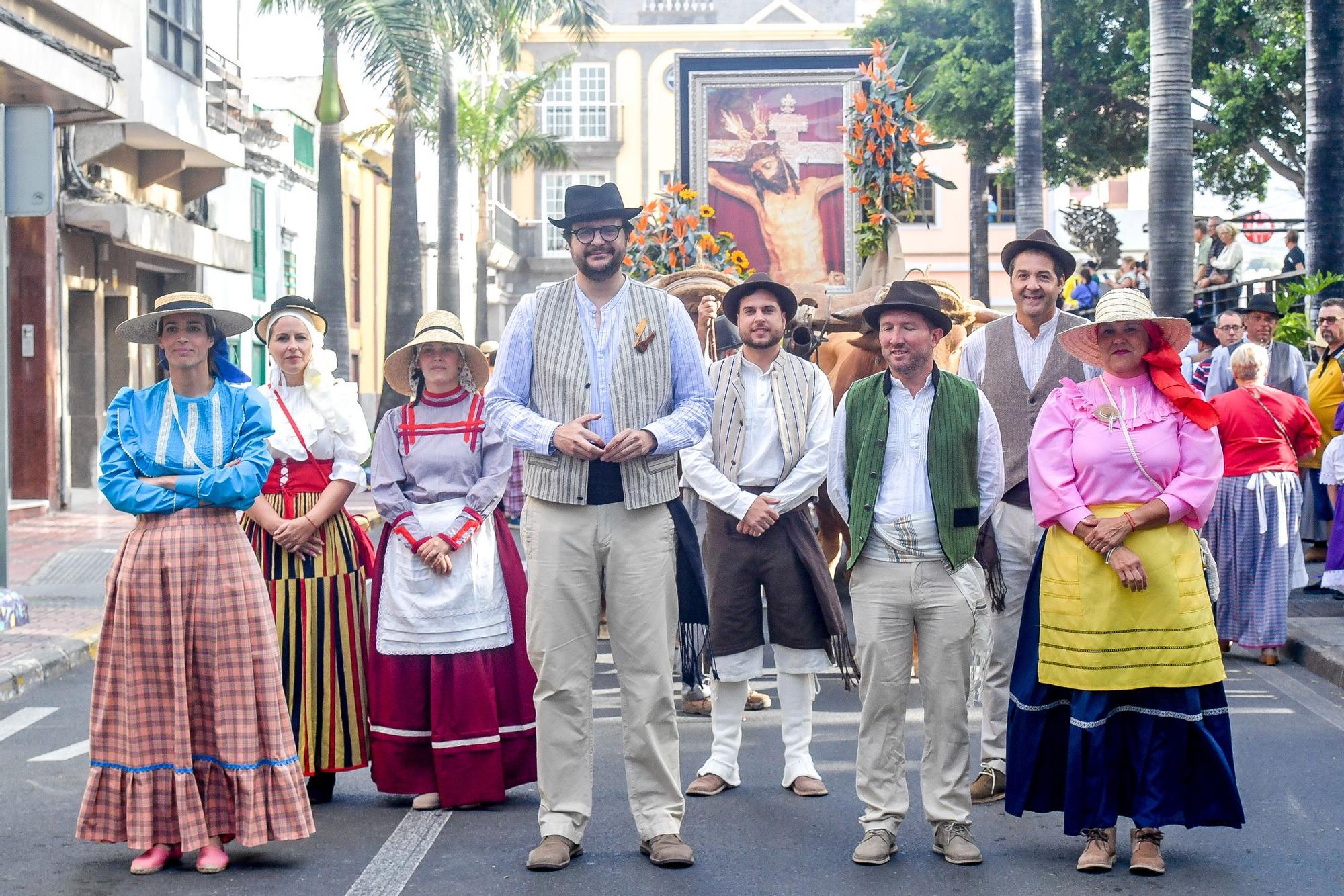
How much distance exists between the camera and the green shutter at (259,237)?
3256 cm

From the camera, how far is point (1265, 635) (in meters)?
10.3

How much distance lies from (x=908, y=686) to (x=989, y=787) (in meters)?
1.02

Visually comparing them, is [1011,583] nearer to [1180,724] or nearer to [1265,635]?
[1180,724]

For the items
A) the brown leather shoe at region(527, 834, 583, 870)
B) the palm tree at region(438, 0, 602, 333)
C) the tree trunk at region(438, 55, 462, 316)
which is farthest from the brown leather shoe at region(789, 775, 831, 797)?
the tree trunk at region(438, 55, 462, 316)

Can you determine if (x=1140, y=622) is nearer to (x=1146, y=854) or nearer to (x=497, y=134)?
(x=1146, y=854)

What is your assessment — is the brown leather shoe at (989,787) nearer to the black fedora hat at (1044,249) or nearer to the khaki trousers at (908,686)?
the khaki trousers at (908,686)

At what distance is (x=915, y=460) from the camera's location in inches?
245

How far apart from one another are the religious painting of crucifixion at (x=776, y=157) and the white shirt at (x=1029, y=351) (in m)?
8.26

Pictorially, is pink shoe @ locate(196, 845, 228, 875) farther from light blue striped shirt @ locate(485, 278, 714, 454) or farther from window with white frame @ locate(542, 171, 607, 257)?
window with white frame @ locate(542, 171, 607, 257)

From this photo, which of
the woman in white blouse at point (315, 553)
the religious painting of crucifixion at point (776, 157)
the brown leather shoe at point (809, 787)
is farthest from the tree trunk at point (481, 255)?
the brown leather shoe at point (809, 787)

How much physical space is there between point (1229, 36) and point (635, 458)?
952 inches

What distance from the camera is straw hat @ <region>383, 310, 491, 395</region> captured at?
6.91m

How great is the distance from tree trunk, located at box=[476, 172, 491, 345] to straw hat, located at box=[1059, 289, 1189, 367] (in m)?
36.2

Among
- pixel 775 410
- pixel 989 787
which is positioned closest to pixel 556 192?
pixel 775 410
